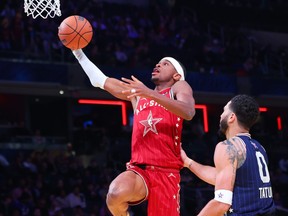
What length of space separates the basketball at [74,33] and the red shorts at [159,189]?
144cm

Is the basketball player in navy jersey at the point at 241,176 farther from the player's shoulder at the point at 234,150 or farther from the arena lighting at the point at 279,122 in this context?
the arena lighting at the point at 279,122

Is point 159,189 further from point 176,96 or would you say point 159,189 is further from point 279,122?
point 279,122

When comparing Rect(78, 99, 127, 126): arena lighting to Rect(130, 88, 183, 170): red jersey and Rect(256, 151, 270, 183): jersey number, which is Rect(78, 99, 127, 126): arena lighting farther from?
Rect(256, 151, 270, 183): jersey number

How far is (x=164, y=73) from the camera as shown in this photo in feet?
24.6

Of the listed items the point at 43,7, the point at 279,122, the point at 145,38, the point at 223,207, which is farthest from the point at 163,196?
the point at 279,122

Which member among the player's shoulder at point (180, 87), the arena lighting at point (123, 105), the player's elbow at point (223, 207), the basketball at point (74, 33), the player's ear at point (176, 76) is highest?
the basketball at point (74, 33)

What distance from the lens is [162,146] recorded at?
23.5ft

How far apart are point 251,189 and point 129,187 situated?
6.18ft

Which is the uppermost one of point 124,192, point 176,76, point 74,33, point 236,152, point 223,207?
point 74,33

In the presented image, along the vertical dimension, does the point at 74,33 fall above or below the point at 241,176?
above

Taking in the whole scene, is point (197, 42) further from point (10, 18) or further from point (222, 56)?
point (10, 18)

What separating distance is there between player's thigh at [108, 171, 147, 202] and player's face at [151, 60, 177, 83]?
114 cm

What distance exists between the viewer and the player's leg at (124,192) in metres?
6.67

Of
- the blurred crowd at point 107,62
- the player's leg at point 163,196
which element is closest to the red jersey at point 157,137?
the player's leg at point 163,196
